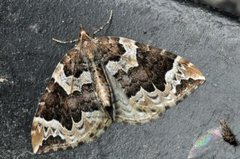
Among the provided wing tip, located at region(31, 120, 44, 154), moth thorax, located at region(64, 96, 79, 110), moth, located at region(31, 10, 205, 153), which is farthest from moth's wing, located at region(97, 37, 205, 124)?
wing tip, located at region(31, 120, 44, 154)

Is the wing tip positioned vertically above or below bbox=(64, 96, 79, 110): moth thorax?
below

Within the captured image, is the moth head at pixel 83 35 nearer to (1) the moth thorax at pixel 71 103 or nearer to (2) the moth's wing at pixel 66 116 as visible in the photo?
(2) the moth's wing at pixel 66 116

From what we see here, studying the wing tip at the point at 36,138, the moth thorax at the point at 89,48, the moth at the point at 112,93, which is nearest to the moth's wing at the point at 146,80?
the moth at the point at 112,93

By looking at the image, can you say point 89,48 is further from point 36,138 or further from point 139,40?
point 36,138

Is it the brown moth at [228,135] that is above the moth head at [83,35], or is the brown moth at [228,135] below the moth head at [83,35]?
below

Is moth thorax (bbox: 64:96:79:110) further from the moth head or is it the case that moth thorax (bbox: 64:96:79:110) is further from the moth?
the moth head

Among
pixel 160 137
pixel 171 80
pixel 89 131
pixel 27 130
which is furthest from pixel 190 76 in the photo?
pixel 27 130

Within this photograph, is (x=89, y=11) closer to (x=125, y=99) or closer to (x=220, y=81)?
(x=125, y=99)
